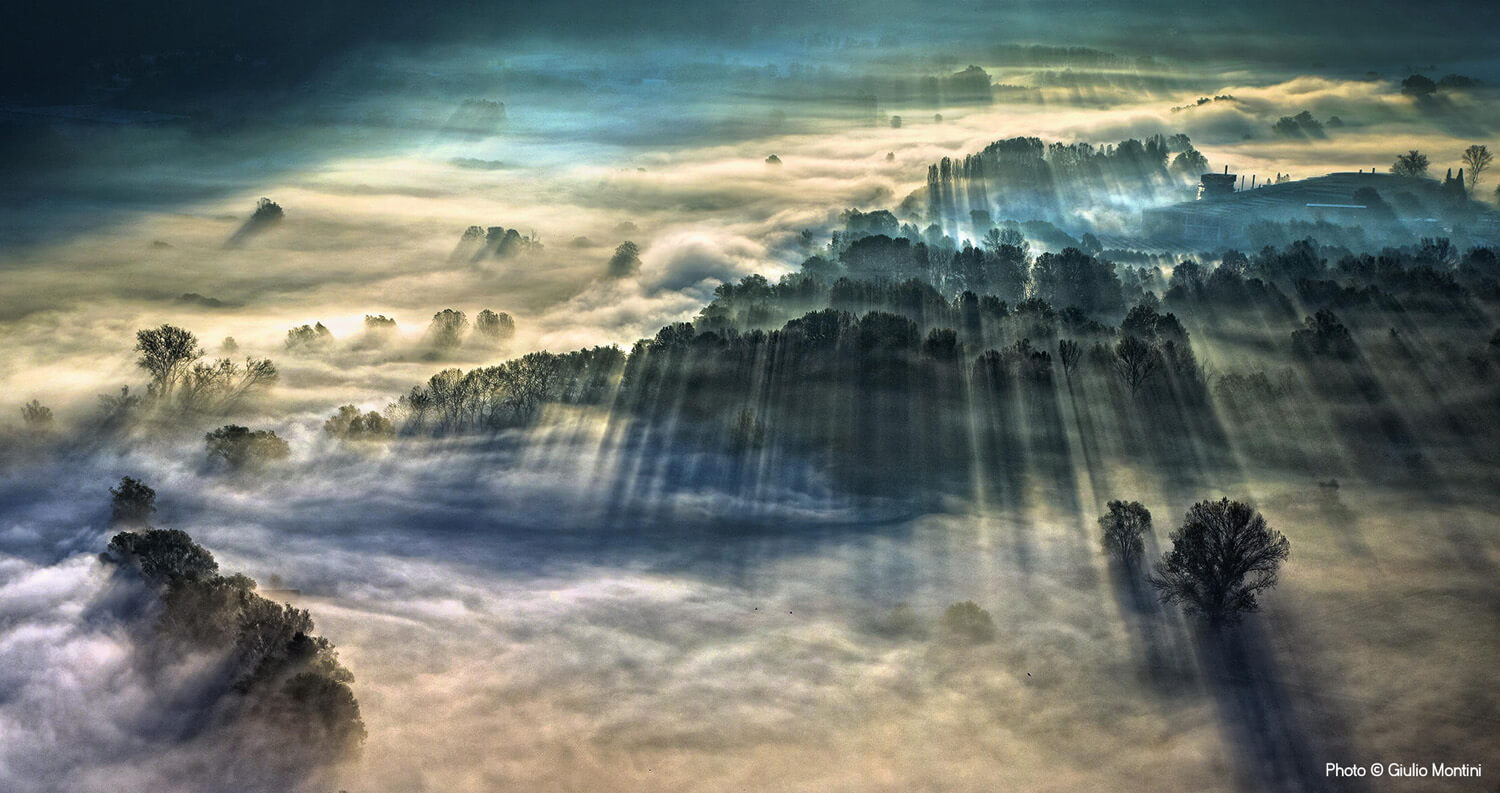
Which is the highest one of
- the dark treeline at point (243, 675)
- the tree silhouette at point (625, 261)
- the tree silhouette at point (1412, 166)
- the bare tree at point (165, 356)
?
the tree silhouette at point (1412, 166)

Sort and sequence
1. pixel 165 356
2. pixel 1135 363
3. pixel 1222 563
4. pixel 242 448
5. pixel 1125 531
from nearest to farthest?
pixel 1222 563 < pixel 1125 531 < pixel 242 448 < pixel 1135 363 < pixel 165 356

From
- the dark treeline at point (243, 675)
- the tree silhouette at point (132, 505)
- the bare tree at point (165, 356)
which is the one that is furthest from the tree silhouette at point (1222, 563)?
the bare tree at point (165, 356)

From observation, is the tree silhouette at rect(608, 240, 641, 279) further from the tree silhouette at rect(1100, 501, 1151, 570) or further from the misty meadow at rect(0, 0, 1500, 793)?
the tree silhouette at rect(1100, 501, 1151, 570)

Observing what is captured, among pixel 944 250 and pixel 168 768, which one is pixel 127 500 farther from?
pixel 944 250

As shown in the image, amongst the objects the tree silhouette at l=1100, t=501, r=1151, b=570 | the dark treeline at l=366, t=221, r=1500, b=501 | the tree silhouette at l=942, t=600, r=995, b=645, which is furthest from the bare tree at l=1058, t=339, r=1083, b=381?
the tree silhouette at l=942, t=600, r=995, b=645

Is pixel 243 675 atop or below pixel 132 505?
below

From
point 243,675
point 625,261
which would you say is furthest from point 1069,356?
point 625,261

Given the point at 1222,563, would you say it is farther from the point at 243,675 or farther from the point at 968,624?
the point at 243,675

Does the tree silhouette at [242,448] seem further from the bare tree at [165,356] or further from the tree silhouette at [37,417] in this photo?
the bare tree at [165,356]
